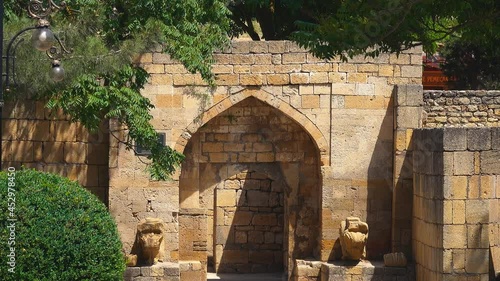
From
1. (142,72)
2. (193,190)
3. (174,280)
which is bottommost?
(174,280)

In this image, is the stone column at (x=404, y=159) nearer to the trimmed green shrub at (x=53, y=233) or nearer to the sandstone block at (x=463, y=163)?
the sandstone block at (x=463, y=163)

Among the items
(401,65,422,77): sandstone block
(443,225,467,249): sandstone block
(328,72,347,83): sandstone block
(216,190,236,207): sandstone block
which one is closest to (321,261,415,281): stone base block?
(443,225,467,249): sandstone block

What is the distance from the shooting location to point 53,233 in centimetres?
1340

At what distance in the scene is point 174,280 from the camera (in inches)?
768

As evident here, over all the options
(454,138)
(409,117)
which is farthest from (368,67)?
(454,138)

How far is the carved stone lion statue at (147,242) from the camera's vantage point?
63.5ft

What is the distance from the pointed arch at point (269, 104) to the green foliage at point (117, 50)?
5.24ft

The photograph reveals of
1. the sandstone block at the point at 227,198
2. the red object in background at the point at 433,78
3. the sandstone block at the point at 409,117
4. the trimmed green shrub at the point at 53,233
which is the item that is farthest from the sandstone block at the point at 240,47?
the red object in background at the point at 433,78

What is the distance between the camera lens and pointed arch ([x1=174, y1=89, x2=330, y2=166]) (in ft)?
65.1

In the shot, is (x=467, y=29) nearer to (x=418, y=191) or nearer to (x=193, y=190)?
(x=418, y=191)

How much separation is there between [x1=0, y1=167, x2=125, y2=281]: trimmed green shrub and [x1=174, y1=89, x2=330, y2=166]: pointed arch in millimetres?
6002

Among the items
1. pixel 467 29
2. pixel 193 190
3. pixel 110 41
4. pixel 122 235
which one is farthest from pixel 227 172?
pixel 467 29

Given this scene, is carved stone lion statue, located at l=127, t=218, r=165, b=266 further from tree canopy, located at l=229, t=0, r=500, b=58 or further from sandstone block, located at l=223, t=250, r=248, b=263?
sandstone block, located at l=223, t=250, r=248, b=263

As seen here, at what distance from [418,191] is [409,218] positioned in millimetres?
767
